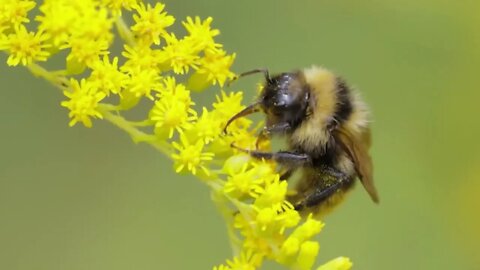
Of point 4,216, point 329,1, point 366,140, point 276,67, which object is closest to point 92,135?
point 4,216

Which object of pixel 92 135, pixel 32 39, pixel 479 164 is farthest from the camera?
pixel 479 164

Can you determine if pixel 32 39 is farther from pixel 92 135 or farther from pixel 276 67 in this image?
pixel 276 67

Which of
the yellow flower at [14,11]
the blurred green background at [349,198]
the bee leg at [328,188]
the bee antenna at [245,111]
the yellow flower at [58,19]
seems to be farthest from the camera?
the blurred green background at [349,198]

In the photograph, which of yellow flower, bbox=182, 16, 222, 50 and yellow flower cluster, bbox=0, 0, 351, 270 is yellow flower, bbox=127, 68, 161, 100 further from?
yellow flower, bbox=182, 16, 222, 50

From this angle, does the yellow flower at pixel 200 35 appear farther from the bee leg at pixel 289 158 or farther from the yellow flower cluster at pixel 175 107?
the bee leg at pixel 289 158

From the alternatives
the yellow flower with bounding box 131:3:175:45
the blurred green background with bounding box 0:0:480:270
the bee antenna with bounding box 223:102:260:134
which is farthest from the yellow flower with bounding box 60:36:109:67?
the blurred green background with bounding box 0:0:480:270

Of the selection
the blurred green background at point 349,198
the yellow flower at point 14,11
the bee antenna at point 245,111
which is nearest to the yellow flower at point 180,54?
the bee antenna at point 245,111
